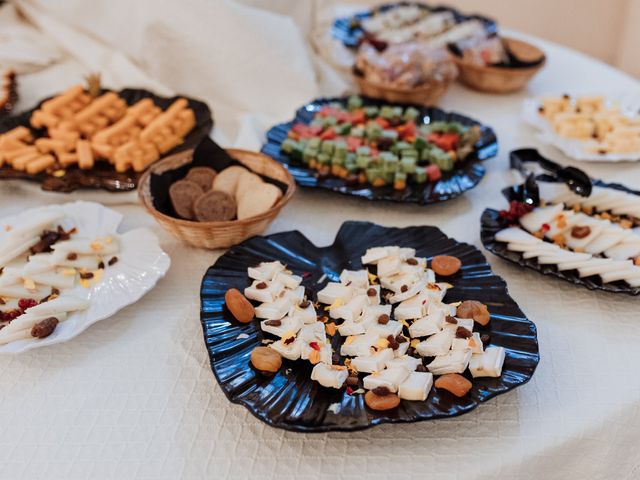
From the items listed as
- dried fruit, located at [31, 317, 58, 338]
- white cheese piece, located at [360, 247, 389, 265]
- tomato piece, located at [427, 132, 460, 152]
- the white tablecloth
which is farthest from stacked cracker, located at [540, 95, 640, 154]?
dried fruit, located at [31, 317, 58, 338]

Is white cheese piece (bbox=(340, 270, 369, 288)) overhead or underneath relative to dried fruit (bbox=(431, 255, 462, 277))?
underneath

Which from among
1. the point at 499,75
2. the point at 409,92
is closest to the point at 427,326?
the point at 409,92

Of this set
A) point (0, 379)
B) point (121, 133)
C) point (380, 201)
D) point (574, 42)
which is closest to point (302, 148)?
point (380, 201)

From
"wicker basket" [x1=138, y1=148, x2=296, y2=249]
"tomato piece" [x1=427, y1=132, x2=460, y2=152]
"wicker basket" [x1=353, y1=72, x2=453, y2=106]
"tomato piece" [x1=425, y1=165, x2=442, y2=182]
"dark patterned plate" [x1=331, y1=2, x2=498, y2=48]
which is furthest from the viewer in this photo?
"dark patterned plate" [x1=331, y1=2, x2=498, y2=48]

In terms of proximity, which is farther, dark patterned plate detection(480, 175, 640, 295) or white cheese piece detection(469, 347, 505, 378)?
dark patterned plate detection(480, 175, 640, 295)

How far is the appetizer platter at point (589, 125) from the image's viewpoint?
1554mm

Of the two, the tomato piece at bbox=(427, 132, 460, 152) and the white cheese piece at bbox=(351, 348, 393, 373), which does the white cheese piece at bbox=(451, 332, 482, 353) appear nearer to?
the white cheese piece at bbox=(351, 348, 393, 373)

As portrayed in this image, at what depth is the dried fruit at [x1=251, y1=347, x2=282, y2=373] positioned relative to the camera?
2.96 ft

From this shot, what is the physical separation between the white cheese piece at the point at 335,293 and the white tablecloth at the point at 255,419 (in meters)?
0.22

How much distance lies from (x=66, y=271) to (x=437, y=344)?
666mm

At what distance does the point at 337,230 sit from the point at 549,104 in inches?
31.5

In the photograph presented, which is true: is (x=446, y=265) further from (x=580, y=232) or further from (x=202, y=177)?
(x=202, y=177)

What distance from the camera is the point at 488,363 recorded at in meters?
0.89

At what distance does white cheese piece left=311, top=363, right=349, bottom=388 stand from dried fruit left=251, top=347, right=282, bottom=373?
0.18ft
